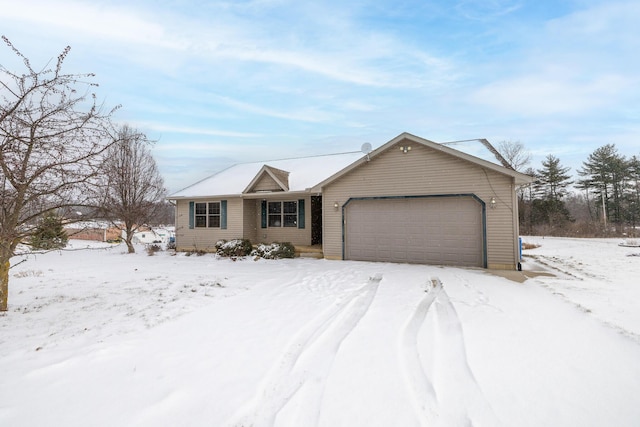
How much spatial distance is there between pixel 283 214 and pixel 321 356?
11.1 meters

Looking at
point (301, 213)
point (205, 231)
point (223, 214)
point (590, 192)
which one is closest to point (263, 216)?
point (223, 214)

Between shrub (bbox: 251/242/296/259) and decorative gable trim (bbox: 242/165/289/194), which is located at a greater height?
decorative gable trim (bbox: 242/165/289/194)

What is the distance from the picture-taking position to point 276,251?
12156 millimetres

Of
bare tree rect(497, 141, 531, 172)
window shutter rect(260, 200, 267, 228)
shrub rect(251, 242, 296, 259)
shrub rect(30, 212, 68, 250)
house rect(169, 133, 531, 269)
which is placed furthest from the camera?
bare tree rect(497, 141, 531, 172)

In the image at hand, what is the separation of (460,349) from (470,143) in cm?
1200

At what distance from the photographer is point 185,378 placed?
298cm

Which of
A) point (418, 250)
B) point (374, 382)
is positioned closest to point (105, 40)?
point (374, 382)

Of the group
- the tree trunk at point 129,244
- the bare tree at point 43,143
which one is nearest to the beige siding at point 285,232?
the tree trunk at point 129,244

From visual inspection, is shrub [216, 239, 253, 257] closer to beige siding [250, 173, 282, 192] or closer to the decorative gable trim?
the decorative gable trim

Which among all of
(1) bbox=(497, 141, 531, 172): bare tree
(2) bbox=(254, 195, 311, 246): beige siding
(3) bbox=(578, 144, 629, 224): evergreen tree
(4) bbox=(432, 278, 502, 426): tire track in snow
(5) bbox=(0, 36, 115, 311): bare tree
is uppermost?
(1) bbox=(497, 141, 531, 172): bare tree

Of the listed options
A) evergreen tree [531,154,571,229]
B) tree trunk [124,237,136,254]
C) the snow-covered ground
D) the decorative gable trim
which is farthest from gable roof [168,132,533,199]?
evergreen tree [531,154,571,229]

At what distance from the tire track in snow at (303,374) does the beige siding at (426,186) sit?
6.64 m

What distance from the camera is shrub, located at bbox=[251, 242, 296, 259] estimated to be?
39.7ft

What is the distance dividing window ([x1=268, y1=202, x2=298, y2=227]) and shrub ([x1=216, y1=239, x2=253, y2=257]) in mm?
1849
